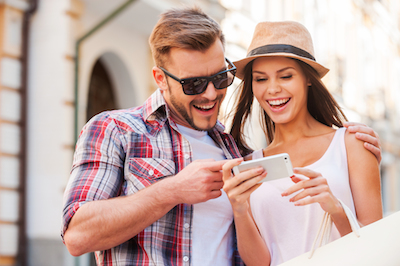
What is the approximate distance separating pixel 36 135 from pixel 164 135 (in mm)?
4535

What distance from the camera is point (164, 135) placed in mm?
2209

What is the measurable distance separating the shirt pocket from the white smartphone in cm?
44

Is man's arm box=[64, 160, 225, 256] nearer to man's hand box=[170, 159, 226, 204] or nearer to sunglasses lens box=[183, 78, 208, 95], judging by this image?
man's hand box=[170, 159, 226, 204]

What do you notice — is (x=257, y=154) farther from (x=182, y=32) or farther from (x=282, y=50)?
(x=182, y=32)

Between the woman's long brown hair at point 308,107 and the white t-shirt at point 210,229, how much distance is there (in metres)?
0.45

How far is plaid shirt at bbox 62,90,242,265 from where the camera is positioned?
1925 millimetres

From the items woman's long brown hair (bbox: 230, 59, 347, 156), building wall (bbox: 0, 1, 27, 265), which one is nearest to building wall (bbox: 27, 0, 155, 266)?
building wall (bbox: 0, 1, 27, 265)

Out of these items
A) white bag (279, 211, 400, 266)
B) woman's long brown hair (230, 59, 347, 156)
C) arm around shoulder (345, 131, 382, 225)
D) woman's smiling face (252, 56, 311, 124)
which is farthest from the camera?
woman's long brown hair (230, 59, 347, 156)

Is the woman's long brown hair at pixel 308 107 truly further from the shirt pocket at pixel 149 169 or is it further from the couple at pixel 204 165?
the shirt pocket at pixel 149 169

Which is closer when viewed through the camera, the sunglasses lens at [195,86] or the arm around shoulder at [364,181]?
the arm around shoulder at [364,181]

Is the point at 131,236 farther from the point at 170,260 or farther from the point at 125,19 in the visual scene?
the point at 125,19

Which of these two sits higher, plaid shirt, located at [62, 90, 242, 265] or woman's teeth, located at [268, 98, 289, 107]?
woman's teeth, located at [268, 98, 289, 107]

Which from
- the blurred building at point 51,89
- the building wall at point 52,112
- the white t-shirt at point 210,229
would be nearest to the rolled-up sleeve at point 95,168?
the white t-shirt at point 210,229

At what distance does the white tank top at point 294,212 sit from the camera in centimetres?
214
